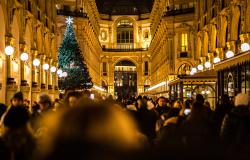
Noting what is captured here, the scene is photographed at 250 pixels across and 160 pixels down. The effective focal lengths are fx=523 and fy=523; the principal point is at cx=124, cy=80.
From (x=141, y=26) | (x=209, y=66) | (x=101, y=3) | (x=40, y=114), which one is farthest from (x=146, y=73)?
(x=40, y=114)

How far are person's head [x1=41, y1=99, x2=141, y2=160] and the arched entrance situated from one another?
114964 mm

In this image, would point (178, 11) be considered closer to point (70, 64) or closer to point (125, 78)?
point (70, 64)

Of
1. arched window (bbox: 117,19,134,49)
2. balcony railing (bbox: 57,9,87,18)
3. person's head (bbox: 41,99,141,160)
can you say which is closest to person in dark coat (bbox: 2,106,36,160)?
person's head (bbox: 41,99,141,160)

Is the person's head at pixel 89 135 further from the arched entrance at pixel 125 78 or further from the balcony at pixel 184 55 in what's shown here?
A: the arched entrance at pixel 125 78

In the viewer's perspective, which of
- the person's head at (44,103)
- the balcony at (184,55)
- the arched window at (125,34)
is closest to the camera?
the person's head at (44,103)

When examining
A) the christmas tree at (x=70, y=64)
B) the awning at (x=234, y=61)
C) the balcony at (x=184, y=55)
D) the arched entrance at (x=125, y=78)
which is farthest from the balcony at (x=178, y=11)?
the arched entrance at (x=125, y=78)

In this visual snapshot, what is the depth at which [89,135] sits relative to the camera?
7.02ft

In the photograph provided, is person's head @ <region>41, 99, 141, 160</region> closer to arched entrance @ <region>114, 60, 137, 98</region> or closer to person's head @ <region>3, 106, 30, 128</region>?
person's head @ <region>3, 106, 30, 128</region>

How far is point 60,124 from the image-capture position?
226 cm

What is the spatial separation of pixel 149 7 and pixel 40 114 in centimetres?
Result: 12046

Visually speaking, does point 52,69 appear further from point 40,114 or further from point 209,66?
point 40,114

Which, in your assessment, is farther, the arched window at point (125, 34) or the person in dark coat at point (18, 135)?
the arched window at point (125, 34)

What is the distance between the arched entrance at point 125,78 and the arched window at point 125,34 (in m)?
4.10

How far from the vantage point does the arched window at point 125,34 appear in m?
120
